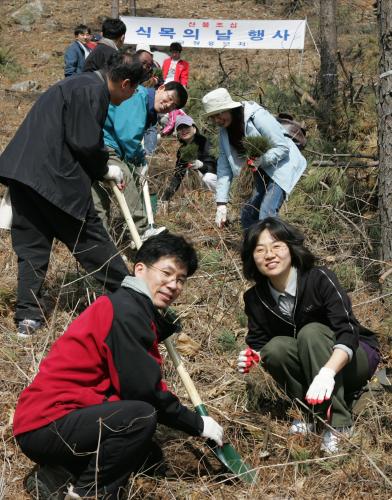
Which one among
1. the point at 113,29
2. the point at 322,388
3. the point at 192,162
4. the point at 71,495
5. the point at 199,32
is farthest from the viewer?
the point at 199,32

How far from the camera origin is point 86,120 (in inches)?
137

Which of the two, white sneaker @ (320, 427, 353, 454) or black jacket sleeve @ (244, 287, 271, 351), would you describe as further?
black jacket sleeve @ (244, 287, 271, 351)

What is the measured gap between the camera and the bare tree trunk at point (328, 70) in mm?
6578

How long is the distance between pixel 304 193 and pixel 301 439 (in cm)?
278

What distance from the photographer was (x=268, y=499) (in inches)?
97.6

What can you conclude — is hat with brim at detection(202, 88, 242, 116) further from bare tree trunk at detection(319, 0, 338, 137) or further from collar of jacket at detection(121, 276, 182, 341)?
bare tree trunk at detection(319, 0, 338, 137)

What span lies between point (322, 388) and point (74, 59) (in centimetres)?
553

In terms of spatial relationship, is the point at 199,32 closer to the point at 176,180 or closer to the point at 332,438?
the point at 176,180

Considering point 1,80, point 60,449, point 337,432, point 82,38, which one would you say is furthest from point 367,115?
point 1,80

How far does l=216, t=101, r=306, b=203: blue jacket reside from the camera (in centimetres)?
434

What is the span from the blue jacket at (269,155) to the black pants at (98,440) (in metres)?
2.43

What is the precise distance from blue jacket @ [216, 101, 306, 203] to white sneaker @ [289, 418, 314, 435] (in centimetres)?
191

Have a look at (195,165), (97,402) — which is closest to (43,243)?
(97,402)

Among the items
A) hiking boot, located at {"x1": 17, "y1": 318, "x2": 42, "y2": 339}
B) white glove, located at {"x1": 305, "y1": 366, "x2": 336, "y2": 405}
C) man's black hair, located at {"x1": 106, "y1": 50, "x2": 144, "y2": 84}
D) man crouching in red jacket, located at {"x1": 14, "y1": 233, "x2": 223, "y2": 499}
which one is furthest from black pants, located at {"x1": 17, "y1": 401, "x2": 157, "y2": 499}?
man's black hair, located at {"x1": 106, "y1": 50, "x2": 144, "y2": 84}
